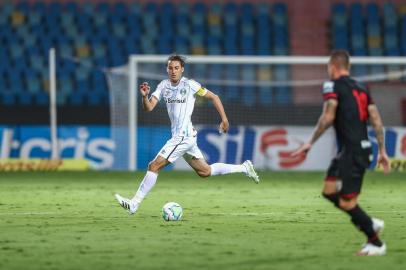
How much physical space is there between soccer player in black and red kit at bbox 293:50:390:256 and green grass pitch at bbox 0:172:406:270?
286mm

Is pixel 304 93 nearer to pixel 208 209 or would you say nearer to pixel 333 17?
pixel 333 17

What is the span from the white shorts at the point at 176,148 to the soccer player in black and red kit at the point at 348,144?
405cm

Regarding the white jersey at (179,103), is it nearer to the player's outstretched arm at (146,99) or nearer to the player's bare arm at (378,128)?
the player's outstretched arm at (146,99)

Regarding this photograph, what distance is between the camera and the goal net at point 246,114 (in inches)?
818

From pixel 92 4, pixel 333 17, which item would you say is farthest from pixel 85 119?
pixel 333 17

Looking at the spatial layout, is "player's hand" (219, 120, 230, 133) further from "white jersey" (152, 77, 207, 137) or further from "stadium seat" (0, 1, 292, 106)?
"stadium seat" (0, 1, 292, 106)

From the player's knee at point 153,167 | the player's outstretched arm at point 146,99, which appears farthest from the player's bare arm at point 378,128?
the player's knee at point 153,167

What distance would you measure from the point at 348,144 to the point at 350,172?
0.73 feet

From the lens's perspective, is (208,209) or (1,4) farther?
(1,4)

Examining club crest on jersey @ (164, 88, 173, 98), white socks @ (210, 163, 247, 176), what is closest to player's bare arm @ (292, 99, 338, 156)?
club crest on jersey @ (164, 88, 173, 98)

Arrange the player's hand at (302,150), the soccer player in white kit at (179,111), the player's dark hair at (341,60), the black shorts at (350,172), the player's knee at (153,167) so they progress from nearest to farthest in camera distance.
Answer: the player's hand at (302,150), the black shorts at (350,172), the player's dark hair at (341,60), the player's knee at (153,167), the soccer player in white kit at (179,111)

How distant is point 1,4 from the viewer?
25.7 meters

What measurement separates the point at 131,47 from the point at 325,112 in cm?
1727

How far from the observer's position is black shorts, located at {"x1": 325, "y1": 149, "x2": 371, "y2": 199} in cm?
793
